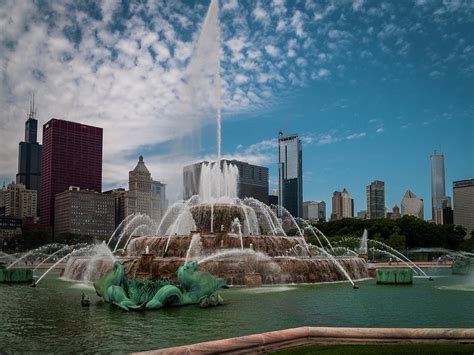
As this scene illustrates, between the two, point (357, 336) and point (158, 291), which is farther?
point (158, 291)

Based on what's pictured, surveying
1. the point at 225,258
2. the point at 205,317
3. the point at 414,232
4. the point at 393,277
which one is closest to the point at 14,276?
the point at 225,258

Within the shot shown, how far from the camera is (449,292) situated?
25375 mm

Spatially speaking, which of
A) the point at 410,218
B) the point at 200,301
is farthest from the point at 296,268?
the point at 410,218

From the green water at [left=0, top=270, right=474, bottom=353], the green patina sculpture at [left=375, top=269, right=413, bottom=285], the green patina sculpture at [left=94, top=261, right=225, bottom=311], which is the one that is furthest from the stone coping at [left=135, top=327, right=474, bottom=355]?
the green patina sculpture at [left=375, top=269, right=413, bottom=285]

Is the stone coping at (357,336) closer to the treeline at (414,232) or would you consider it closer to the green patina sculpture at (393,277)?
the green patina sculpture at (393,277)

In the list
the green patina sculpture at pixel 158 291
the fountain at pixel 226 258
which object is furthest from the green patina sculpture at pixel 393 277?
the green patina sculpture at pixel 158 291

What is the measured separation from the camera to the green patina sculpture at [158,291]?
1872 cm

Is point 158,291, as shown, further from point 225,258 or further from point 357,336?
point 225,258

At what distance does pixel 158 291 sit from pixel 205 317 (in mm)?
2896

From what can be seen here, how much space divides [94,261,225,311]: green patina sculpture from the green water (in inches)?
18.6

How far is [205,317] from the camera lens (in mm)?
16766

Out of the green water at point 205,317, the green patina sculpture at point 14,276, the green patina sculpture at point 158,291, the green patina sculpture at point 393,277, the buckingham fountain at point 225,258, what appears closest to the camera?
the green water at point 205,317

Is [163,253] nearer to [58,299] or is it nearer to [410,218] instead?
[58,299]

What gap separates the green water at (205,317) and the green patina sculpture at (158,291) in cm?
47
